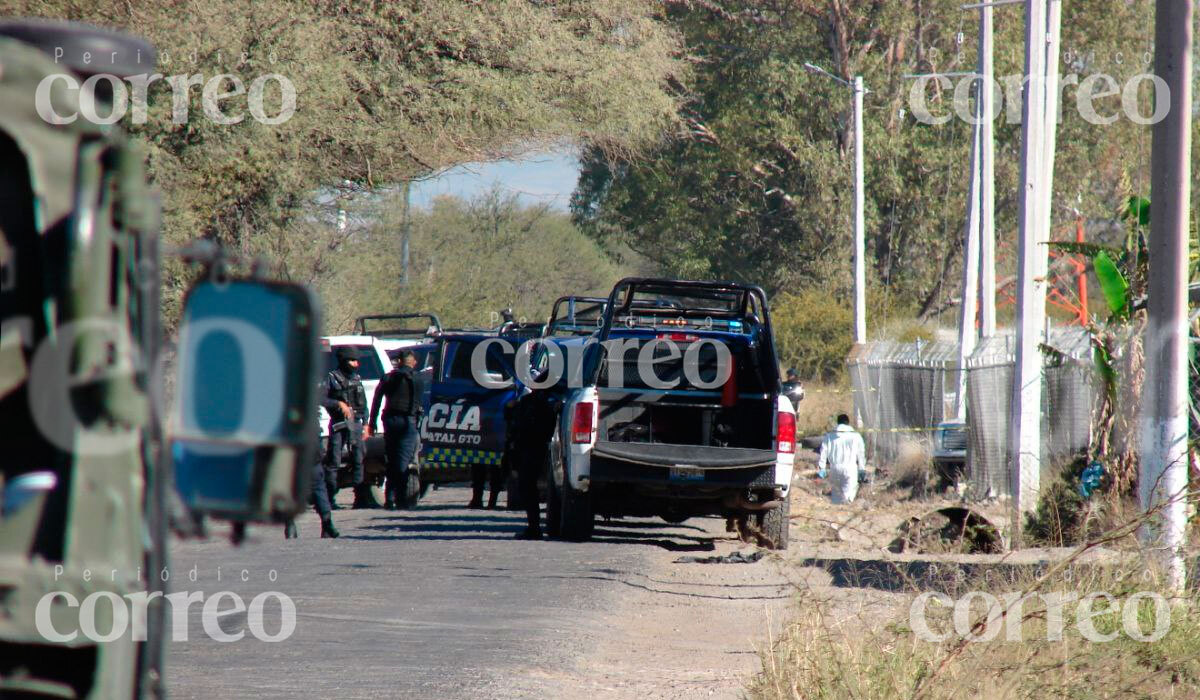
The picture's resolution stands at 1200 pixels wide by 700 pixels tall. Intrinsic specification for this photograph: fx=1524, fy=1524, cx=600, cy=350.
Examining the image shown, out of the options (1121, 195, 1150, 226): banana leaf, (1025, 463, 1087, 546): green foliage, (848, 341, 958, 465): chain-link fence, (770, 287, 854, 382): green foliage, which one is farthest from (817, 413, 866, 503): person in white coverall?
(770, 287, 854, 382): green foliage

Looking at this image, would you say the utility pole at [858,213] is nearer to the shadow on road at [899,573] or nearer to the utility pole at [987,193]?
the utility pole at [987,193]

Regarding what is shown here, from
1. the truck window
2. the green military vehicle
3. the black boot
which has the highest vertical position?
the green military vehicle

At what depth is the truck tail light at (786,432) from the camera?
12.7 m

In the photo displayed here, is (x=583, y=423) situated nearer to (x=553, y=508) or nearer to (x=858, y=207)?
(x=553, y=508)

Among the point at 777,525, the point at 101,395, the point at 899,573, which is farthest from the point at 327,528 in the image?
the point at 101,395

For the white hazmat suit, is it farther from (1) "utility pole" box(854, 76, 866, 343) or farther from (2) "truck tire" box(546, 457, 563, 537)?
(1) "utility pole" box(854, 76, 866, 343)

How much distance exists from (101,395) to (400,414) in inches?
524

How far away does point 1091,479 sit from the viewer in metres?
14.0

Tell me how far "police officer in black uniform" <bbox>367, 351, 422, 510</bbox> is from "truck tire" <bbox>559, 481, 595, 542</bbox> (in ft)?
8.24

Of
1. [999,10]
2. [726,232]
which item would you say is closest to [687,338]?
[999,10]

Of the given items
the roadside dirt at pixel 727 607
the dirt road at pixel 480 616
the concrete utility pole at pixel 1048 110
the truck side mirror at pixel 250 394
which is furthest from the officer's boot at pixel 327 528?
the truck side mirror at pixel 250 394

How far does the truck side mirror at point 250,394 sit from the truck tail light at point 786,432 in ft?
35.0

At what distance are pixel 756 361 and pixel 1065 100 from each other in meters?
36.7

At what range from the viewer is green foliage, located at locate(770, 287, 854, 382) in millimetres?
44250
